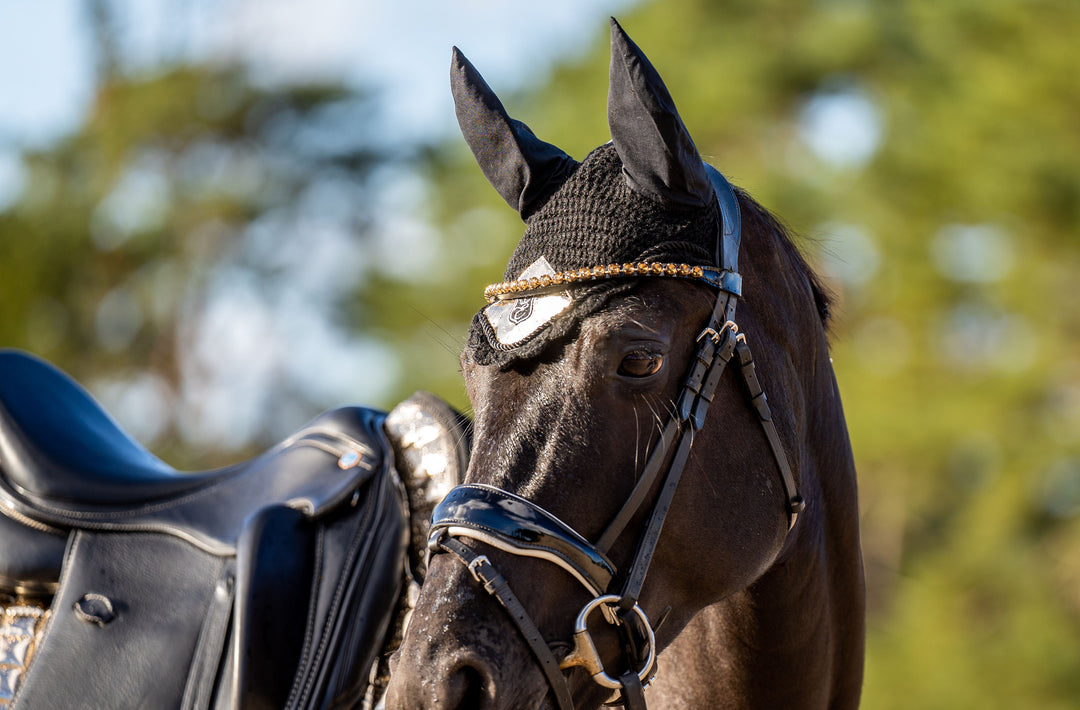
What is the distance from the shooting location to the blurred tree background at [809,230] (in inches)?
533

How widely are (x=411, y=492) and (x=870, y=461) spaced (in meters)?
14.8

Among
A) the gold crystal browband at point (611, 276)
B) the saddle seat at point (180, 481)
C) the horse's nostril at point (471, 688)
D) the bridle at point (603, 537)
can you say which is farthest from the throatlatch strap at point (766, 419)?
the saddle seat at point (180, 481)

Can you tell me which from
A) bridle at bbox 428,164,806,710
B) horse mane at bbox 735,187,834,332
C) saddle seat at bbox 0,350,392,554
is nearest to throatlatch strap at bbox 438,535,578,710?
bridle at bbox 428,164,806,710

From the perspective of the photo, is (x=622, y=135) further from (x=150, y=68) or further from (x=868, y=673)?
(x=150, y=68)

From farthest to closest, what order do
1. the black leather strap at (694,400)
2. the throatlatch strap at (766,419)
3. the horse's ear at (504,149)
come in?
the horse's ear at (504,149) → the throatlatch strap at (766,419) → the black leather strap at (694,400)

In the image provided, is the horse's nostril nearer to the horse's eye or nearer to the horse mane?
the horse's eye

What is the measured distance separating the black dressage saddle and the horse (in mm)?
587

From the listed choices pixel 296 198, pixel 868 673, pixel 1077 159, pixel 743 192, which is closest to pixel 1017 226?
pixel 1077 159

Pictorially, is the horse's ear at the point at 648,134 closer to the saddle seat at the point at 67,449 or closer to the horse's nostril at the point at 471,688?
the horse's nostril at the point at 471,688

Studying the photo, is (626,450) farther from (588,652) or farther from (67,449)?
(67,449)

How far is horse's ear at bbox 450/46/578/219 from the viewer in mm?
2256

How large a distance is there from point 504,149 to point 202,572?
119cm

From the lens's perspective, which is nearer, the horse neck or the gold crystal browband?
the gold crystal browband

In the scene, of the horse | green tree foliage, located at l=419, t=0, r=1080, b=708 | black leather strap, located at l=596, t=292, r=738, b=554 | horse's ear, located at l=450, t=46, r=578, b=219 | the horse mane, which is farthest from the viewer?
green tree foliage, located at l=419, t=0, r=1080, b=708
